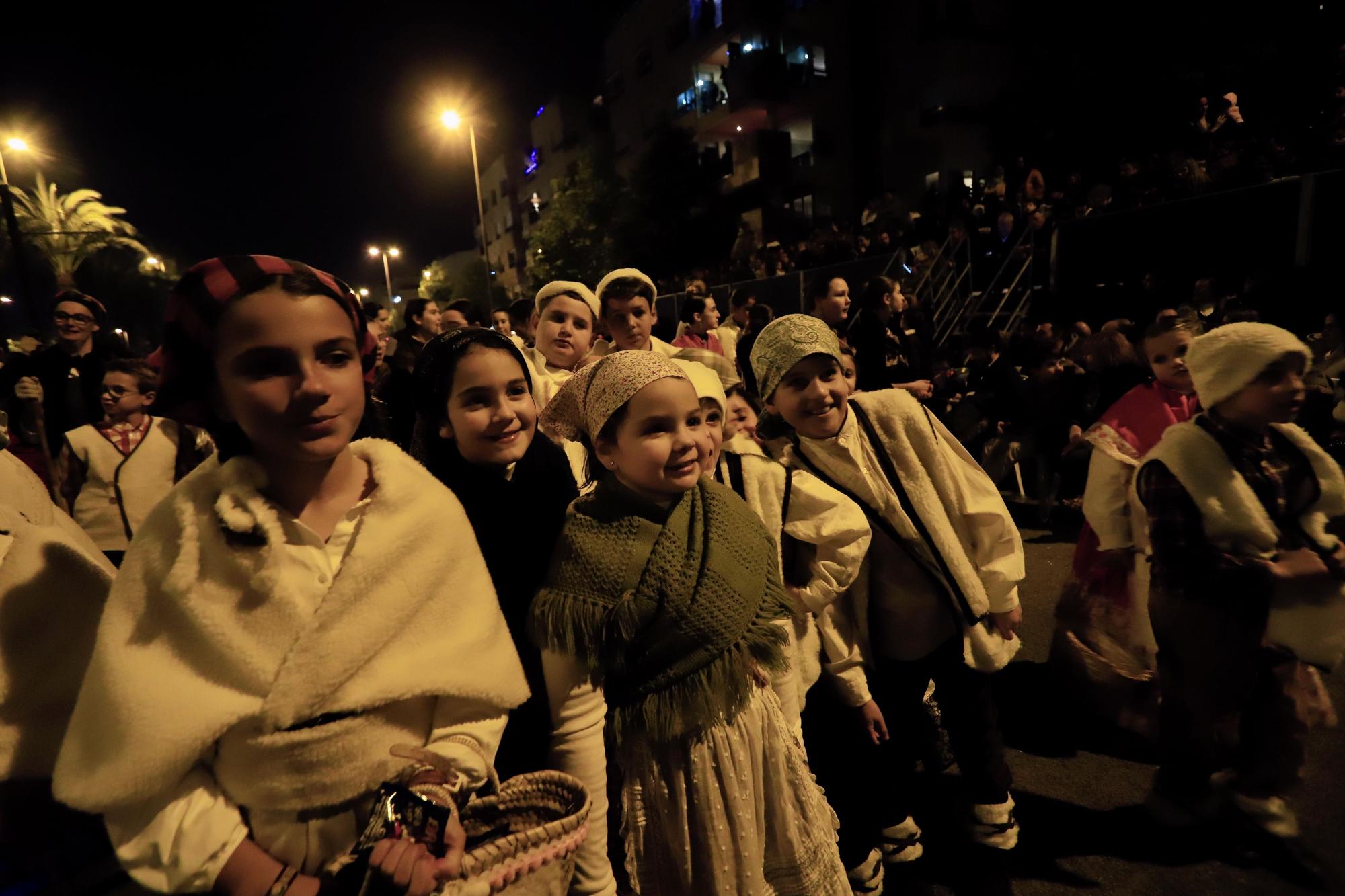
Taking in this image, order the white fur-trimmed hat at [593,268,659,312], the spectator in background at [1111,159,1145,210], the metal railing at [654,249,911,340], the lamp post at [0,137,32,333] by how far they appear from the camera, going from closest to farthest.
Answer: the white fur-trimmed hat at [593,268,659,312]
the spectator in background at [1111,159,1145,210]
the lamp post at [0,137,32,333]
the metal railing at [654,249,911,340]

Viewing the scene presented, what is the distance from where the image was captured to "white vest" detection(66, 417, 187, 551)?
11.7 feet

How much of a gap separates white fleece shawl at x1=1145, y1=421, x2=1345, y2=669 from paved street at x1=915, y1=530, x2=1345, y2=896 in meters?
0.77

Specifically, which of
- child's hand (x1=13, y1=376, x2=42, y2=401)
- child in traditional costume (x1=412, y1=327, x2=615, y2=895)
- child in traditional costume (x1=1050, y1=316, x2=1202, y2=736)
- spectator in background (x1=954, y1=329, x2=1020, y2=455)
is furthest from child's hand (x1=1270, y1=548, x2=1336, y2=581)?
child's hand (x1=13, y1=376, x2=42, y2=401)

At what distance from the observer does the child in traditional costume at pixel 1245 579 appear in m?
2.35

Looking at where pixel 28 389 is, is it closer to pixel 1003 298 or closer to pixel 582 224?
pixel 1003 298

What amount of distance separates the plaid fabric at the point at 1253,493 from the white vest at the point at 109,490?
16.3ft

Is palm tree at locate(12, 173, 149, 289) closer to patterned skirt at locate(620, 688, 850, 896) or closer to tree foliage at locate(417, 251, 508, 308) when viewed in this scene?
tree foliage at locate(417, 251, 508, 308)

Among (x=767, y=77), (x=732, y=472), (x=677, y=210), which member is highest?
(x=767, y=77)

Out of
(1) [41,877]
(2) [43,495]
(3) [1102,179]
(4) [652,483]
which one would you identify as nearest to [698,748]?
(4) [652,483]

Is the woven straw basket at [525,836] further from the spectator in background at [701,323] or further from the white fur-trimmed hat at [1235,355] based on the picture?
the spectator in background at [701,323]

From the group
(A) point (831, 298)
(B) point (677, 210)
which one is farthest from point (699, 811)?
(B) point (677, 210)

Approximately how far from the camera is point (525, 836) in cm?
118

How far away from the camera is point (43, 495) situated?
1.81 metres

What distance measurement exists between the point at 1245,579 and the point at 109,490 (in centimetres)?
552
